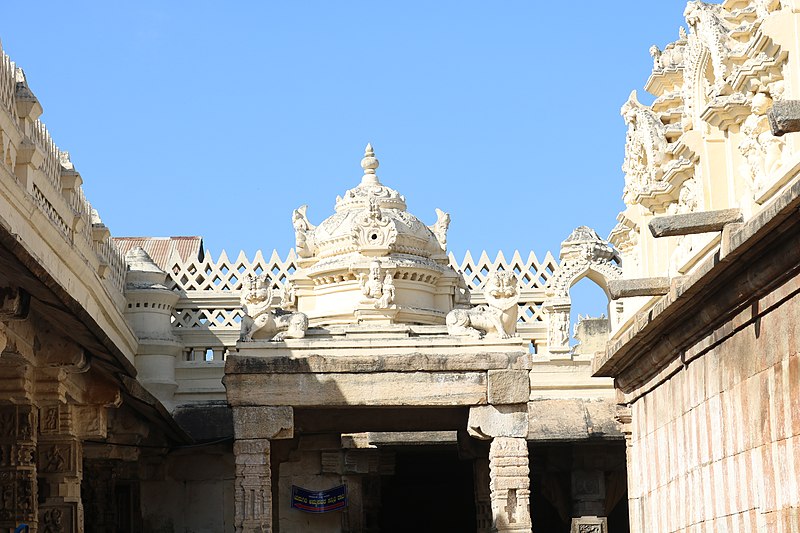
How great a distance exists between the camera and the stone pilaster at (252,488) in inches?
565

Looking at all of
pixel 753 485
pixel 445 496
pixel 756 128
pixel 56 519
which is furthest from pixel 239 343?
pixel 445 496

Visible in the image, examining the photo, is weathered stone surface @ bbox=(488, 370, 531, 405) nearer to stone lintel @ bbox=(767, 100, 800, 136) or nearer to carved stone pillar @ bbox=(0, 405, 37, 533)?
carved stone pillar @ bbox=(0, 405, 37, 533)

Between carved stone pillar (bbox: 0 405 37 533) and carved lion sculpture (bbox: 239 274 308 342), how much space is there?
2893mm

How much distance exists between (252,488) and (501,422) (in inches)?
98.1

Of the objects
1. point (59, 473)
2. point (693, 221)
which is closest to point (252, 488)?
point (59, 473)

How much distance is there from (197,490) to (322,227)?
12.5 feet

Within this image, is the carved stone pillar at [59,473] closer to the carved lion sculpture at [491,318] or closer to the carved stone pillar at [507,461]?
the carved stone pillar at [507,461]

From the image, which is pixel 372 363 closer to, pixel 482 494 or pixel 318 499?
pixel 482 494

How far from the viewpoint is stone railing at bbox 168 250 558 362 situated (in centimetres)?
2073

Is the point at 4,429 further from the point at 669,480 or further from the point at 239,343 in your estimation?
the point at 669,480

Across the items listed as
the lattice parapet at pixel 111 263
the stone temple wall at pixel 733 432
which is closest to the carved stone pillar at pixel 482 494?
the stone temple wall at pixel 733 432

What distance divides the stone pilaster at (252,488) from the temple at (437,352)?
22 mm

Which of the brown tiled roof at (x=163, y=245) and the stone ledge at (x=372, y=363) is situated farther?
the brown tiled roof at (x=163, y=245)

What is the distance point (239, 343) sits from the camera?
15289 millimetres
